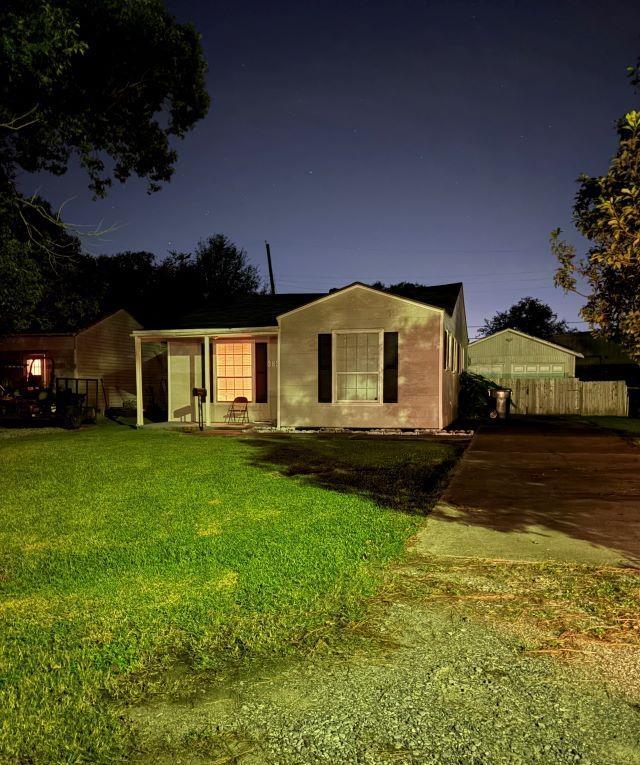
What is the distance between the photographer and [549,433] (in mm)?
14562

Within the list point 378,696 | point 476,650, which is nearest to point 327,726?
point 378,696

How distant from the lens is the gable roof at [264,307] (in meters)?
15.6

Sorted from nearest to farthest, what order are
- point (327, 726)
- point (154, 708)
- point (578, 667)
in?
point (327, 726) → point (154, 708) → point (578, 667)

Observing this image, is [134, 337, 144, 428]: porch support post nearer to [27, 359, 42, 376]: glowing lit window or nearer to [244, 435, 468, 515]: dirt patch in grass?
[244, 435, 468, 515]: dirt patch in grass

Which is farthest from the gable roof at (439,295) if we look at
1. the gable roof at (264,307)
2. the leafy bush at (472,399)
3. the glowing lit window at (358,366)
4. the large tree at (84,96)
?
the large tree at (84,96)

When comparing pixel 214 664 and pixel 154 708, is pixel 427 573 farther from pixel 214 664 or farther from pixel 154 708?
pixel 154 708

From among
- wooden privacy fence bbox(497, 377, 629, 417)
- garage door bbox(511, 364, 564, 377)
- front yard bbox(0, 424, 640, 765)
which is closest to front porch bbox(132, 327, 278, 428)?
front yard bbox(0, 424, 640, 765)

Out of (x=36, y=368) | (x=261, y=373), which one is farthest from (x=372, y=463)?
(x=36, y=368)

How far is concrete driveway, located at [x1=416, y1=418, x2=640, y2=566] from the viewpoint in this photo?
4578 millimetres

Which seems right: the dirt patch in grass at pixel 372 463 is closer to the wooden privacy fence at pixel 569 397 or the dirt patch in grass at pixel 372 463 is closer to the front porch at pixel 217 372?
the front porch at pixel 217 372

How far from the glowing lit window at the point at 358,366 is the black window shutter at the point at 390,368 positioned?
0.65 feet

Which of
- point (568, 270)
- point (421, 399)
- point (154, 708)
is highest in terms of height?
point (568, 270)

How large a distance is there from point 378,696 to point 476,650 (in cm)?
70

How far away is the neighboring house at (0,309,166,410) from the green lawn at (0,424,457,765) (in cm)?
1577
